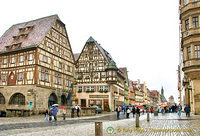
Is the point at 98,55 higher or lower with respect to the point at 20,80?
higher

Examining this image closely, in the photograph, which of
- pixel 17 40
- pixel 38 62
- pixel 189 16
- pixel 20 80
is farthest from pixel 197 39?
pixel 17 40

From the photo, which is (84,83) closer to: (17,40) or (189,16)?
(17,40)

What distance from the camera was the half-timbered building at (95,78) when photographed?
161ft

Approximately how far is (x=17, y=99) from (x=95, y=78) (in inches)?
800

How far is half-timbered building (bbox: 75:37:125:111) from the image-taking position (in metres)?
49.0

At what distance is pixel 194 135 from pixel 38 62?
2904cm

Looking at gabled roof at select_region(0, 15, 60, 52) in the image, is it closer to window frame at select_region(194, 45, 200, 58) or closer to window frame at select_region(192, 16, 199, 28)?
window frame at select_region(192, 16, 199, 28)

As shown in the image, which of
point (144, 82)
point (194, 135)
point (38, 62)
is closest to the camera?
point (194, 135)

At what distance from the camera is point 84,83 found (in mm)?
51531

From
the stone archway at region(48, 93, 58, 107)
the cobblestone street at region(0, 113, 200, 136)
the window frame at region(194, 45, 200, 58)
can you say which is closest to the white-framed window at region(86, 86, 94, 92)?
the stone archway at region(48, 93, 58, 107)

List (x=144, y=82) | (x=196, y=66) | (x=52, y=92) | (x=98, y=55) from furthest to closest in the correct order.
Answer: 1. (x=144, y=82)
2. (x=98, y=55)
3. (x=52, y=92)
4. (x=196, y=66)

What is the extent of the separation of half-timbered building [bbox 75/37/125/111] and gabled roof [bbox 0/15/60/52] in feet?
44.1

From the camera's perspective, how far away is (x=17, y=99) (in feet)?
115

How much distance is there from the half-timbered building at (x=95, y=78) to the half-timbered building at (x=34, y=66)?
26.8 ft
